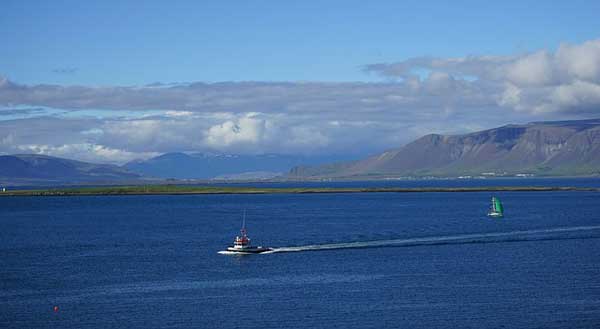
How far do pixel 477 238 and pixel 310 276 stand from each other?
3841 centimetres

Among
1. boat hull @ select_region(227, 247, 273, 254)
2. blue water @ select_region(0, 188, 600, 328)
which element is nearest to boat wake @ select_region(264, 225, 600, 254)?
blue water @ select_region(0, 188, 600, 328)

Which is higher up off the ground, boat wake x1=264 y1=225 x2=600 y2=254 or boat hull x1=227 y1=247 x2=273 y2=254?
boat hull x1=227 y1=247 x2=273 y2=254

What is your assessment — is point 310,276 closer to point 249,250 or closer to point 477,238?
point 249,250

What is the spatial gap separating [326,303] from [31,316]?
19.9m

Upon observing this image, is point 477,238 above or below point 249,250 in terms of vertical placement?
below

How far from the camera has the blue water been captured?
58.2m

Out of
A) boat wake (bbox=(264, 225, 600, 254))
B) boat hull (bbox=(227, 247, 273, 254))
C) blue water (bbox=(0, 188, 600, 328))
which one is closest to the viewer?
blue water (bbox=(0, 188, 600, 328))

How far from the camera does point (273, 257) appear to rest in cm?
8988

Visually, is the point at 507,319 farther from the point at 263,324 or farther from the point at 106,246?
the point at 106,246

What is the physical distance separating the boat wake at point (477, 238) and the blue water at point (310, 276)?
0.23m

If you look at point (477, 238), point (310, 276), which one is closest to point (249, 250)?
point (310, 276)

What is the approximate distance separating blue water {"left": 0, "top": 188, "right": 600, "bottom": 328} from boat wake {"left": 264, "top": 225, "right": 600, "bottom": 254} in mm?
228

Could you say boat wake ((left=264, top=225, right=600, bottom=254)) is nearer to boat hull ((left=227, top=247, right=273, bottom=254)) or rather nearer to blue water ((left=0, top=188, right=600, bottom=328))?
blue water ((left=0, top=188, right=600, bottom=328))

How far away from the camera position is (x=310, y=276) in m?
75.2
